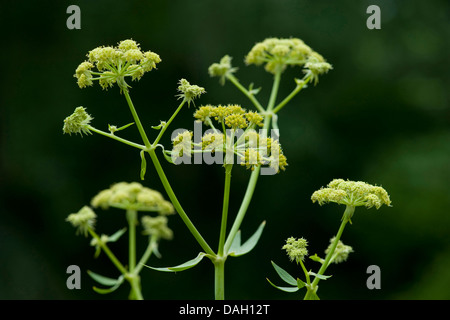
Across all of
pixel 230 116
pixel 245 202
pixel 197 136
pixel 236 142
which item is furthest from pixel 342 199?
pixel 197 136

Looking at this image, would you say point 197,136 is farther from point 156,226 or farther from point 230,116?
point 156,226

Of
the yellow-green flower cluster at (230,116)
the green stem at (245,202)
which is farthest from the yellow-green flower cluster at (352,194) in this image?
the yellow-green flower cluster at (230,116)

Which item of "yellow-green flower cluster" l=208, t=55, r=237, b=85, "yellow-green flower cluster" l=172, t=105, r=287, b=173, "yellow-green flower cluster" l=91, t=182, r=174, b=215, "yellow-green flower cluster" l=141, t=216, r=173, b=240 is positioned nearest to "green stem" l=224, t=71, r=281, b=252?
"yellow-green flower cluster" l=172, t=105, r=287, b=173

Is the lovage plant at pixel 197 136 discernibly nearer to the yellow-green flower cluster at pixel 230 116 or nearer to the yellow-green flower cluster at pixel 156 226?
the yellow-green flower cluster at pixel 230 116
